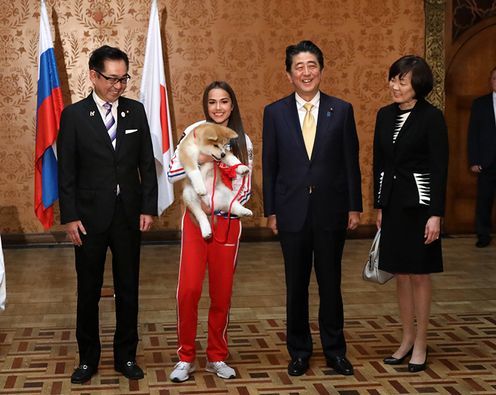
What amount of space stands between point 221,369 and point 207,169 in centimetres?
94

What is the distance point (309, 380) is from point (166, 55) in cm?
486

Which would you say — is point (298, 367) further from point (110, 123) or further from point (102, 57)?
point (102, 57)

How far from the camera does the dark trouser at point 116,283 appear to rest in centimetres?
387

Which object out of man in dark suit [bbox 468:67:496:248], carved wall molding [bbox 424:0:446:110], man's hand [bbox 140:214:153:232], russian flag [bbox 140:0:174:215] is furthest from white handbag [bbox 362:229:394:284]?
carved wall molding [bbox 424:0:446:110]

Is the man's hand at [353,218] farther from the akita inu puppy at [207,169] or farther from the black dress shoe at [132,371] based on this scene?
the black dress shoe at [132,371]

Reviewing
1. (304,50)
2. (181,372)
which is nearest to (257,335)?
(181,372)

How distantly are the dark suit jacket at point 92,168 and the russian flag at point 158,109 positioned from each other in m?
2.81

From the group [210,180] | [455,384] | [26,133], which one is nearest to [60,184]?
[210,180]

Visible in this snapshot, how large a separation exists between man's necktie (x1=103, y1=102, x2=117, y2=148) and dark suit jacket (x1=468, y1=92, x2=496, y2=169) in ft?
15.4

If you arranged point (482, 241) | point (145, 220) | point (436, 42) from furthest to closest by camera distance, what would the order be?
point (436, 42), point (482, 241), point (145, 220)

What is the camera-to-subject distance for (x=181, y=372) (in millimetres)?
3895

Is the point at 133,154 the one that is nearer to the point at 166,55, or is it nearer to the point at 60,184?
the point at 60,184

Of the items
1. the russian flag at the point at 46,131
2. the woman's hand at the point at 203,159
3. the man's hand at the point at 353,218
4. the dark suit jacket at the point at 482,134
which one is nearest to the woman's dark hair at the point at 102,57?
the woman's hand at the point at 203,159

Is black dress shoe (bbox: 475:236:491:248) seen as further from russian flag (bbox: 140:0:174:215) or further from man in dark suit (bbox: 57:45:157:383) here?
man in dark suit (bbox: 57:45:157:383)
